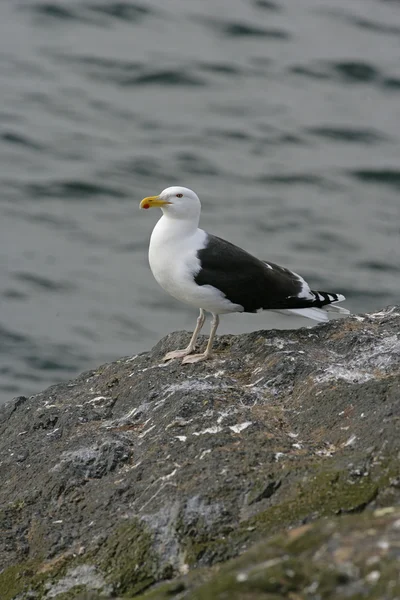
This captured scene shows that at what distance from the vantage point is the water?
545 inches

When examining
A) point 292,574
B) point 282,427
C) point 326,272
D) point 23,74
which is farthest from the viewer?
point 23,74

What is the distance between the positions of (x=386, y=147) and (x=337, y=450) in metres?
13.8

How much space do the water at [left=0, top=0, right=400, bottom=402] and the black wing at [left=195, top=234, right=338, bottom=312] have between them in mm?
5649

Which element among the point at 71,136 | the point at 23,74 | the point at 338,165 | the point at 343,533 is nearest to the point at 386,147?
the point at 338,165

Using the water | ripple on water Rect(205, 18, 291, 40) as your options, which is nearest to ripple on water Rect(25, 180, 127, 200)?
the water

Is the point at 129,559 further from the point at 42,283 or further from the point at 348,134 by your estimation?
the point at 348,134

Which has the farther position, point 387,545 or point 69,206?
point 69,206

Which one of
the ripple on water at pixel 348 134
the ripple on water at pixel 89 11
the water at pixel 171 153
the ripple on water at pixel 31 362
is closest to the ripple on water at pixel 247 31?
the water at pixel 171 153

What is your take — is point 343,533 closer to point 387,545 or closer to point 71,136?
point 387,545

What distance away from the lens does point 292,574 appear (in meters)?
3.24

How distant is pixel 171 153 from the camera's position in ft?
58.2

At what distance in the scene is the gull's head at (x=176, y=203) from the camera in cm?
709

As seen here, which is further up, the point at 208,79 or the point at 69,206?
the point at 208,79

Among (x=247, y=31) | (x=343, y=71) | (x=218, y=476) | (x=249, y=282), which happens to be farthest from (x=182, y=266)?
(x=247, y=31)
